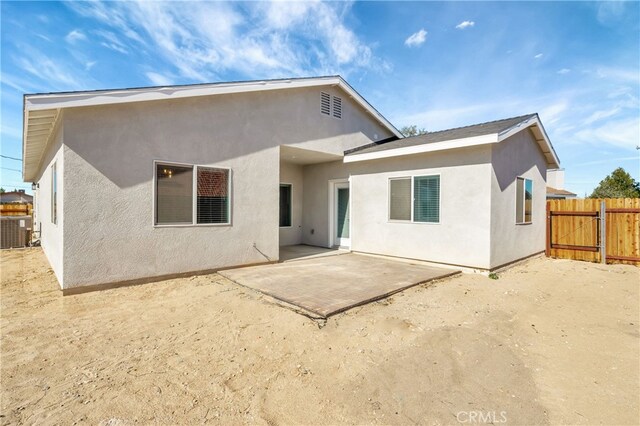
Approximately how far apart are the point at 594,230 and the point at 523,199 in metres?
2.88

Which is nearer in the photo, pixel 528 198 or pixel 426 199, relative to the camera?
pixel 426 199

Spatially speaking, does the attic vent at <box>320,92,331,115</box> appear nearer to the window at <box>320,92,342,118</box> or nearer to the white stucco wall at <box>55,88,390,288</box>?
the window at <box>320,92,342,118</box>

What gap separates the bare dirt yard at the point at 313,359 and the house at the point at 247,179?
4.64 ft

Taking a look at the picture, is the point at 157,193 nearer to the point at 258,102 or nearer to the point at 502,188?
the point at 258,102

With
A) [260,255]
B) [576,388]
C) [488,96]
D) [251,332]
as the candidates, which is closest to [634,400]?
[576,388]

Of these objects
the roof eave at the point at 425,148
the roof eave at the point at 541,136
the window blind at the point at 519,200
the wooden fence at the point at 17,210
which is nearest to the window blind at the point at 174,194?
the roof eave at the point at 425,148

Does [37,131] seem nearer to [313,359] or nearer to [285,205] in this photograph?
[285,205]

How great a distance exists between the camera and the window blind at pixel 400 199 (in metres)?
8.36

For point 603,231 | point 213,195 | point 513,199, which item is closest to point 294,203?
point 213,195

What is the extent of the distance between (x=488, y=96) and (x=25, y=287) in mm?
17452

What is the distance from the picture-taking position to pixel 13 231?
11.7 metres

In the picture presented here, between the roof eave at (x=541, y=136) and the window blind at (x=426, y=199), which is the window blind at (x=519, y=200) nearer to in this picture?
the roof eave at (x=541, y=136)

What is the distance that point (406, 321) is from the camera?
4.24 meters

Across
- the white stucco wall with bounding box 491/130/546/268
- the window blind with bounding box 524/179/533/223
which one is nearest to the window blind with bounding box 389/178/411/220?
the white stucco wall with bounding box 491/130/546/268
